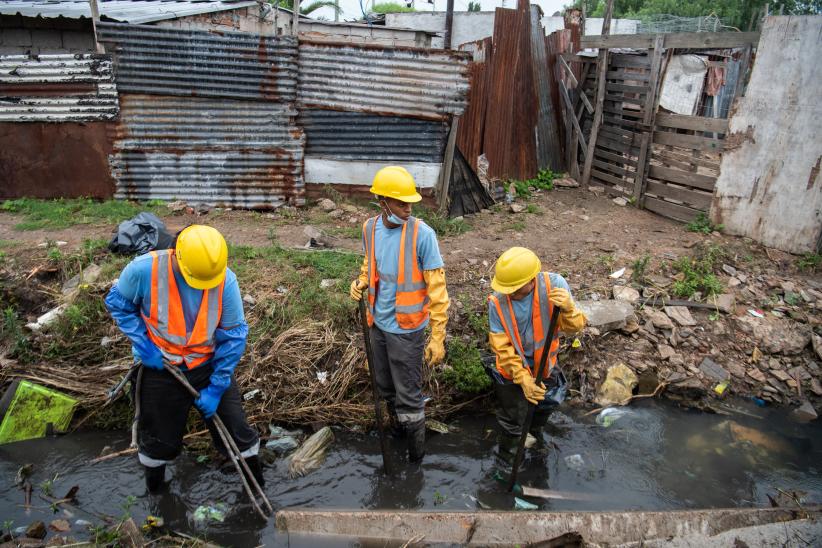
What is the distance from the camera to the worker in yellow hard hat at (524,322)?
3.52 meters

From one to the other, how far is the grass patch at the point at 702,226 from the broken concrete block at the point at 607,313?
261 centimetres

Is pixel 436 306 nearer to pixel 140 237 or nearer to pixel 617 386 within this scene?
pixel 617 386

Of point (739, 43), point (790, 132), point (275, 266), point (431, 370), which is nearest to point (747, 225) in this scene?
point (790, 132)

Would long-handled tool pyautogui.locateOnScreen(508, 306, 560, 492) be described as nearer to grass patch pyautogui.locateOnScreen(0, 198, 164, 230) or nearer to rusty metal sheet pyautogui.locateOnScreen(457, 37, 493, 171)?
rusty metal sheet pyautogui.locateOnScreen(457, 37, 493, 171)

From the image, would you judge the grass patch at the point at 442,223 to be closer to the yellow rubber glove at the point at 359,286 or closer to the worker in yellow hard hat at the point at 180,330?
the yellow rubber glove at the point at 359,286

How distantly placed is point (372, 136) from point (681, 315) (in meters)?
4.53

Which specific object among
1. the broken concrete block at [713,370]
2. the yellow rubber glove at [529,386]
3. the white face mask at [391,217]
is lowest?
the broken concrete block at [713,370]

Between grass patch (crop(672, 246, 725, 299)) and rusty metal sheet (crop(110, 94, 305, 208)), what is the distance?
16.8 ft

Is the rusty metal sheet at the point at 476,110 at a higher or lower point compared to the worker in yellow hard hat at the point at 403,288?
higher

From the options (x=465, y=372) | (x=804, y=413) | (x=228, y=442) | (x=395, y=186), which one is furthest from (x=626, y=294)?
(x=228, y=442)

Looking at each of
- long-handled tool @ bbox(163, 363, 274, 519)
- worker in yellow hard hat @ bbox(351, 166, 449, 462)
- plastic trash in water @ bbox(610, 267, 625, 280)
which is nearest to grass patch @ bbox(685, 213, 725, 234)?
plastic trash in water @ bbox(610, 267, 625, 280)

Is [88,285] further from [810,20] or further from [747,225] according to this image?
[810,20]

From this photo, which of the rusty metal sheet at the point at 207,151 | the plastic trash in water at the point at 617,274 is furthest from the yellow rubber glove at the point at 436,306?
the rusty metal sheet at the point at 207,151

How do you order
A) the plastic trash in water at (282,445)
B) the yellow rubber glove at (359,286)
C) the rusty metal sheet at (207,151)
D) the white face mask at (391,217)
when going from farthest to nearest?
the rusty metal sheet at (207,151) → the plastic trash in water at (282,445) → the yellow rubber glove at (359,286) → the white face mask at (391,217)
